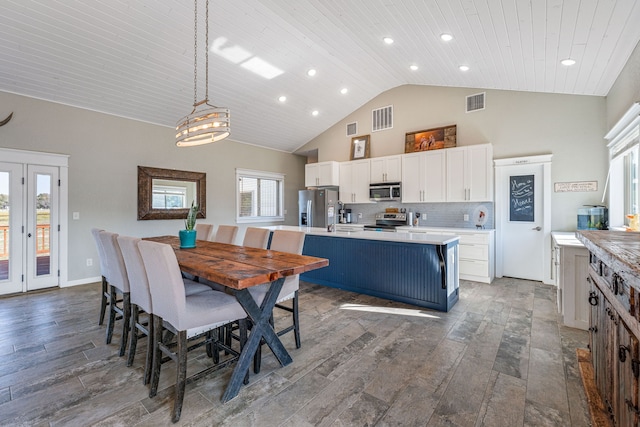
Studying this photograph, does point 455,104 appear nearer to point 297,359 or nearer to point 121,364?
point 297,359

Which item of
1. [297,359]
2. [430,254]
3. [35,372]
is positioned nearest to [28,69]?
[35,372]

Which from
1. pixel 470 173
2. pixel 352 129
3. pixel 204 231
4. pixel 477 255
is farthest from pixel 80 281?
pixel 470 173

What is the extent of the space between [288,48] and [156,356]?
4252mm

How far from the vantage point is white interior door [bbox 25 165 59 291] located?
4.37 meters

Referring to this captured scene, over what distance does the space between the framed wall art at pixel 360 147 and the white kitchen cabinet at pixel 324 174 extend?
1.54ft

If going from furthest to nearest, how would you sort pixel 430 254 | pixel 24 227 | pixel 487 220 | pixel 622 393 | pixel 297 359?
1. pixel 487 220
2. pixel 24 227
3. pixel 430 254
4. pixel 297 359
5. pixel 622 393

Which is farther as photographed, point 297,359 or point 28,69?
point 28,69

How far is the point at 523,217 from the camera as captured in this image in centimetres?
487

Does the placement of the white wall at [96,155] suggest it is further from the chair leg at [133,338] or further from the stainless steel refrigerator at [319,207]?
the chair leg at [133,338]

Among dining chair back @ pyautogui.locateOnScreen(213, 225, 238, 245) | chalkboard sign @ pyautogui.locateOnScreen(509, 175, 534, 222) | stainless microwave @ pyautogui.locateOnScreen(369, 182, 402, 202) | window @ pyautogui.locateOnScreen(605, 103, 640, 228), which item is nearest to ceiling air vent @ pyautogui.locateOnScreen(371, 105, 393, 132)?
stainless microwave @ pyautogui.locateOnScreen(369, 182, 402, 202)

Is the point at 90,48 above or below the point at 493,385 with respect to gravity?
above

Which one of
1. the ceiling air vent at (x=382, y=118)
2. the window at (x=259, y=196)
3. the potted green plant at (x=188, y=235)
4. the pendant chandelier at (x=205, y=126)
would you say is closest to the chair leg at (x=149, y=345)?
the potted green plant at (x=188, y=235)

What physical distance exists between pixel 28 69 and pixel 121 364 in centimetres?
407

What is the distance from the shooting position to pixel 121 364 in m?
2.32
